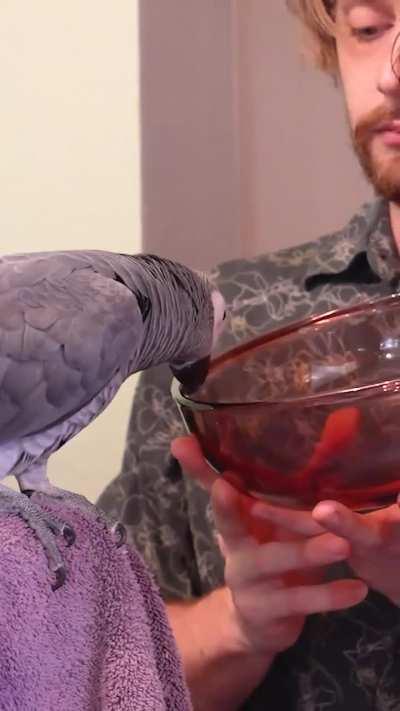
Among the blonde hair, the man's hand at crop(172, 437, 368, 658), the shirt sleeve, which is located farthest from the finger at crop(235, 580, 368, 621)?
the blonde hair

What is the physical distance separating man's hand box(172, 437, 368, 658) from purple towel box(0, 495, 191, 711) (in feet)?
0.39

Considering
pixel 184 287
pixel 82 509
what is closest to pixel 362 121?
pixel 184 287

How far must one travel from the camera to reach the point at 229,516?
0.49 meters

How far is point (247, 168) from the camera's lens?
3.40 feet

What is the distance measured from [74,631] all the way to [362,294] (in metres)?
0.52

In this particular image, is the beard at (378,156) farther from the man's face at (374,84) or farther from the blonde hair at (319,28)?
the blonde hair at (319,28)

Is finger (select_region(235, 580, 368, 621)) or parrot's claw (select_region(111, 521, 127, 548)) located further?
finger (select_region(235, 580, 368, 621))

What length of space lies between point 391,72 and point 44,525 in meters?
0.51

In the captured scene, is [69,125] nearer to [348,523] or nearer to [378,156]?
[378,156]

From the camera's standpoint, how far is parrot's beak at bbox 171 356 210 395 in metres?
0.45

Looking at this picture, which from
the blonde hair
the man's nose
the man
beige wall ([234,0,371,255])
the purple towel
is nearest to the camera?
the purple towel

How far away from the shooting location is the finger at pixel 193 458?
447 mm

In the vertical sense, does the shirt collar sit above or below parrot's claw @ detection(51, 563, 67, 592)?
above

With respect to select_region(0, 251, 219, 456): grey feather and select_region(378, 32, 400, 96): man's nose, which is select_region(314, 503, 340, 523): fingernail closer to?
select_region(0, 251, 219, 456): grey feather
